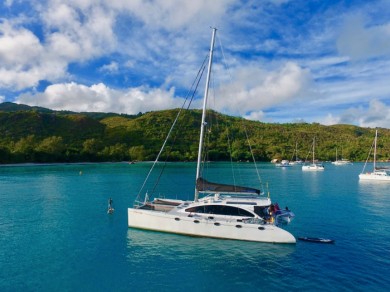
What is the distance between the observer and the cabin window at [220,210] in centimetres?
2695

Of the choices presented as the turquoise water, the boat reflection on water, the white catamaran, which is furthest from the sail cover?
Result: the turquoise water

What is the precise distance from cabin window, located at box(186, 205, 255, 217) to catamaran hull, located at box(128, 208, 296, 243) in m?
0.88

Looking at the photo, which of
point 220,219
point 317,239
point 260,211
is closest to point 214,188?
point 220,219

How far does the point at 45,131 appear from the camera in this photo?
19762 cm

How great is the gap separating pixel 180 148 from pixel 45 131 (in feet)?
281

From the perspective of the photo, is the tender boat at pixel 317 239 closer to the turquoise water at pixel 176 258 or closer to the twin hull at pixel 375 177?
the turquoise water at pixel 176 258

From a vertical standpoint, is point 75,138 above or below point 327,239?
above

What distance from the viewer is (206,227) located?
26750 millimetres

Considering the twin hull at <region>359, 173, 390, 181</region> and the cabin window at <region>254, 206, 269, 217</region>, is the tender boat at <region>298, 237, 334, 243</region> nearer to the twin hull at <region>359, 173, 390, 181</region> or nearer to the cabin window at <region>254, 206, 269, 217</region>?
the cabin window at <region>254, 206, 269, 217</region>

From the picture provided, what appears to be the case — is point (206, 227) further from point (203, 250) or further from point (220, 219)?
point (203, 250)

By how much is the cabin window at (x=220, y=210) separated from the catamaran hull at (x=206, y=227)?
0.88 metres

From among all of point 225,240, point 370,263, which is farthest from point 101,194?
point 370,263

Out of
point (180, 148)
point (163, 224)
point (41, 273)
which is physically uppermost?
point (180, 148)

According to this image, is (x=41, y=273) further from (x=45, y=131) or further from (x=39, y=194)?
(x=45, y=131)
